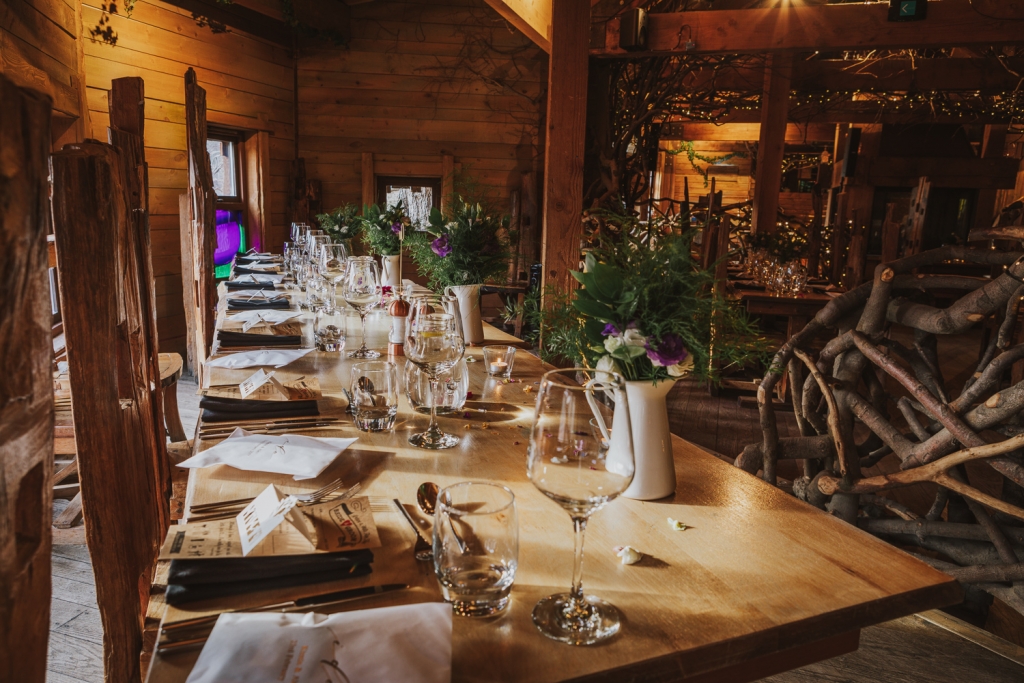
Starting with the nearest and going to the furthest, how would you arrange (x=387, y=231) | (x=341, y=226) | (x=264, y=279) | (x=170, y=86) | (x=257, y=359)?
(x=257, y=359)
(x=387, y=231)
(x=264, y=279)
(x=341, y=226)
(x=170, y=86)

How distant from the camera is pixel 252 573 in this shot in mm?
833

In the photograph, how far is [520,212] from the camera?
7.07m

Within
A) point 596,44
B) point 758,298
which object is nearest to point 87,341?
point 596,44

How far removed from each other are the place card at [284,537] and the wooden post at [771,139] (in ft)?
22.1

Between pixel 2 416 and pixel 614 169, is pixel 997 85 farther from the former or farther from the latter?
pixel 2 416

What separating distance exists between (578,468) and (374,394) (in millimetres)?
665

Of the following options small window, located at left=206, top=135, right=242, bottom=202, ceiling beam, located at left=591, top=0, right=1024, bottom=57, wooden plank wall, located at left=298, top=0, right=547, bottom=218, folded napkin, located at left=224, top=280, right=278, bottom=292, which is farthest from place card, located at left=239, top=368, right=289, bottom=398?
wooden plank wall, located at left=298, top=0, right=547, bottom=218

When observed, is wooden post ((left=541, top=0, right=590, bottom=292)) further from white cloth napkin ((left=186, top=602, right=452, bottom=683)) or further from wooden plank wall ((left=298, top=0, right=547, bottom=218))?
wooden plank wall ((left=298, top=0, right=547, bottom=218))

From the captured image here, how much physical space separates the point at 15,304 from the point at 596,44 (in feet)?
12.8

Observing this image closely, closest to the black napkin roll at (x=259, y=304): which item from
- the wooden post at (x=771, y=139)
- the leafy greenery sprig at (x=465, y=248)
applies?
the leafy greenery sprig at (x=465, y=248)

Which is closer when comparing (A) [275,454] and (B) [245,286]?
(A) [275,454]

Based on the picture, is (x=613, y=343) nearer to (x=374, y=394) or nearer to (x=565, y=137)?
(x=374, y=394)

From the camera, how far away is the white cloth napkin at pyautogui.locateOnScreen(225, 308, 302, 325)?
2.38 meters

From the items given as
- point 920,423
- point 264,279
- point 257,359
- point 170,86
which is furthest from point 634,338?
point 170,86
